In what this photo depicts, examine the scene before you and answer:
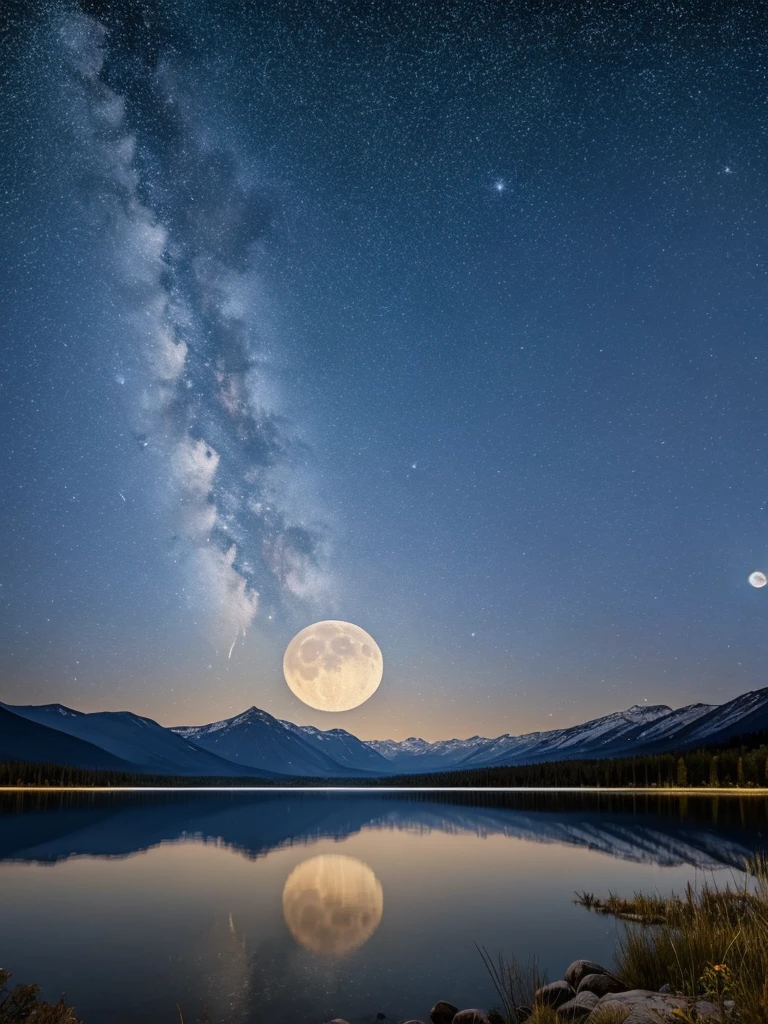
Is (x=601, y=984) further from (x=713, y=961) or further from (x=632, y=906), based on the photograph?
(x=632, y=906)

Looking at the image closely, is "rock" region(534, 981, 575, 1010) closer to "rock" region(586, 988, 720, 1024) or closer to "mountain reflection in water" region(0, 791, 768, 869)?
"rock" region(586, 988, 720, 1024)

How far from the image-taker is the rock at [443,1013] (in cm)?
1524

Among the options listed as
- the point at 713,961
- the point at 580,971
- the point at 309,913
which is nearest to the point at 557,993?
the point at 580,971

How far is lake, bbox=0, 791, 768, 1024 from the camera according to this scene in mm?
17859

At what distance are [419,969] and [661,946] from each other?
814 cm

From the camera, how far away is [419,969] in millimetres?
20047

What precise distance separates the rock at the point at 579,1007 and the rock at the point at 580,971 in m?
3.42

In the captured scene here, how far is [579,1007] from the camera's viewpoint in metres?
12.8

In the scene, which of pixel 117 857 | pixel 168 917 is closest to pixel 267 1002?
pixel 168 917

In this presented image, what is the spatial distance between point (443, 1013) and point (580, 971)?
3.76 metres

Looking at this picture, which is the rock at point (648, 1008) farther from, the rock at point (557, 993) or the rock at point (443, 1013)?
the rock at point (443, 1013)

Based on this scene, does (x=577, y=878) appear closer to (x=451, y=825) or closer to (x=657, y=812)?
(x=451, y=825)

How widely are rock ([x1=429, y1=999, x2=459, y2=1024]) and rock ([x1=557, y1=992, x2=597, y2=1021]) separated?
3.27 metres

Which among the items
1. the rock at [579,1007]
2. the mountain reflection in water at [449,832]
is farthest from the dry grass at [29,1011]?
the mountain reflection in water at [449,832]
